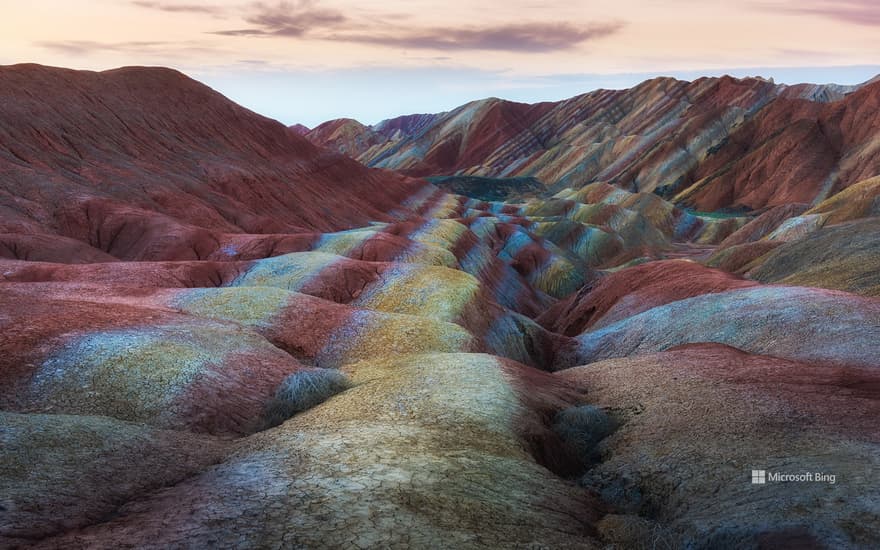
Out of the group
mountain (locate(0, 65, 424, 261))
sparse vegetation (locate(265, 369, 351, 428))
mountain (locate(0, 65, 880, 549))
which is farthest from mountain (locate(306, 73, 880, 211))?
sparse vegetation (locate(265, 369, 351, 428))

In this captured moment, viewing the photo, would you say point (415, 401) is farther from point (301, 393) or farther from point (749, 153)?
point (749, 153)

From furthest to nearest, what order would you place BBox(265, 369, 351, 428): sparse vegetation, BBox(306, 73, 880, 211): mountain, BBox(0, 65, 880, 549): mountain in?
BBox(306, 73, 880, 211): mountain → BBox(265, 369, 351, 428): sparse vegetation → BBox(0, 65, 880, 549): mountain

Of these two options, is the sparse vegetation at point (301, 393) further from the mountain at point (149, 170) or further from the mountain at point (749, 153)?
the mountain at point (749, 153)

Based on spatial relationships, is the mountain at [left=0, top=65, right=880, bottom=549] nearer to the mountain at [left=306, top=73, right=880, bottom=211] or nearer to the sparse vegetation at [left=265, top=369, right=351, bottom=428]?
the sparse vegetation at [left=265, top=369, right=351, bottom=428]

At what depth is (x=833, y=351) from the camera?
875 inches

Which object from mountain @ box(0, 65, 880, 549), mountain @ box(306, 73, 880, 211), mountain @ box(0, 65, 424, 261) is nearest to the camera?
mountain @ box(0, 65, 880, 549)

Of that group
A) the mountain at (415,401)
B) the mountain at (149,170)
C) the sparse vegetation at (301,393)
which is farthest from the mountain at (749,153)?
the sparse vegetation at (301,393)

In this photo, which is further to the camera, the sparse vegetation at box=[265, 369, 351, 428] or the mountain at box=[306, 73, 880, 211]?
the mountain at box=[306, 73, 880, 211]

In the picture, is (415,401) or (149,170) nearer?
(415,401)

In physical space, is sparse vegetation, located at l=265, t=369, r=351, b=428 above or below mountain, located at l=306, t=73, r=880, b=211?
below

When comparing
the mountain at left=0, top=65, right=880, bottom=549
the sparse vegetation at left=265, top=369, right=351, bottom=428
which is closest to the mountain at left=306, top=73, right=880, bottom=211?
the mountain at left=0, top=65, right=880, bottom=549

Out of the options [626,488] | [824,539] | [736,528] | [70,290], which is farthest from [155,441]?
[70,290]

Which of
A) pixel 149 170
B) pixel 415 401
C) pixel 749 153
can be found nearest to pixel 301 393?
pixel 415 401

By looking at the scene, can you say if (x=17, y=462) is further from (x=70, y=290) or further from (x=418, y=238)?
(x=418, y=238)
